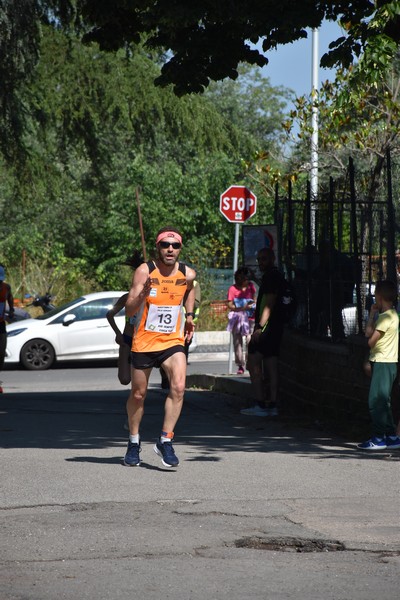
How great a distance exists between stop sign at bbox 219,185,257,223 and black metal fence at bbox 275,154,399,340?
2.77 meters

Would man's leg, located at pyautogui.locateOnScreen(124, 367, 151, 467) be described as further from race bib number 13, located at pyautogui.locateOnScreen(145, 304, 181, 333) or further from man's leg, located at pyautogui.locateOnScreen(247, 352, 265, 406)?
man's leg, located at pyautogui.locateOnScreen(247, 352, 265, 406)

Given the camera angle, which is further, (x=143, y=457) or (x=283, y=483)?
(x=143, y=457)

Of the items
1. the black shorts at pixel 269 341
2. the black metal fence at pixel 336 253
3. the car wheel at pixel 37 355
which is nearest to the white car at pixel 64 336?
the car wheel at pixel 37 355

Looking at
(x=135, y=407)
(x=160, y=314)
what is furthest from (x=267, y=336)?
(x=160, y=314)

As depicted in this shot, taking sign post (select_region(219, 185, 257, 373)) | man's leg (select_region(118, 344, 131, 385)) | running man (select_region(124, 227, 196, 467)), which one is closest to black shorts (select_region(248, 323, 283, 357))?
man's leg (select_region(118, 344, 131, 385))

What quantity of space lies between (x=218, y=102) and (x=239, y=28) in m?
50.3

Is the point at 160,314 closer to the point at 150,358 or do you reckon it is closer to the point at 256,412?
the point at 150,358

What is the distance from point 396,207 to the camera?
11.7m

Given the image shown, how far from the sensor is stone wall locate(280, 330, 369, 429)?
468 inches

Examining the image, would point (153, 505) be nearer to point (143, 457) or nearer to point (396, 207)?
point (143, 457)

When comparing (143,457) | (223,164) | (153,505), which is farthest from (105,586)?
(223,164)

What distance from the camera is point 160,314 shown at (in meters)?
9.16

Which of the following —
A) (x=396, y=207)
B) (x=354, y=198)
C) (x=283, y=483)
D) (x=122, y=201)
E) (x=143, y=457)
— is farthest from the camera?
(x=122, y=201)

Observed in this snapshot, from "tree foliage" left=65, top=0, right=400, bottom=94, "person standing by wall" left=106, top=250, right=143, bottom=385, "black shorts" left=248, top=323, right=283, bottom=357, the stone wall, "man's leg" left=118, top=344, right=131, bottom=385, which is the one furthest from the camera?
"black shorts" left=248, top=323, right=283, bottom=357
